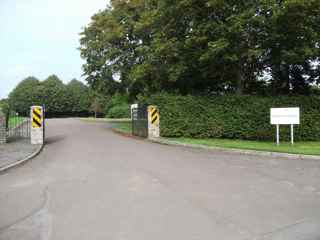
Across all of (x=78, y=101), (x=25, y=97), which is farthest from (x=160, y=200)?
(x=25, y=97)

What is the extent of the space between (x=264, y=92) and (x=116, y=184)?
15.9 m

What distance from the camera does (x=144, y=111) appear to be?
17.8 meters

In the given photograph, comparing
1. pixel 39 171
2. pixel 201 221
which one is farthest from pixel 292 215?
pixel 39 171

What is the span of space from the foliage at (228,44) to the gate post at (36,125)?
23.6ft

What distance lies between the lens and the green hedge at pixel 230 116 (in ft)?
50.4

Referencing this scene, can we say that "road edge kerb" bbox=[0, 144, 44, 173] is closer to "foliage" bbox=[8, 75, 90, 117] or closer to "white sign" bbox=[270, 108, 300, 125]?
"white sign" bbox=[270, 108, 300, 125]

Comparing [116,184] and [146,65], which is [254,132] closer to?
[146,65]

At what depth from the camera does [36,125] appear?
13945 millimetres

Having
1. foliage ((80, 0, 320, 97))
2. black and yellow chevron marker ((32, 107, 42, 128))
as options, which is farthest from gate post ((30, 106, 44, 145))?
foliage ((80, 0, 320, 97))

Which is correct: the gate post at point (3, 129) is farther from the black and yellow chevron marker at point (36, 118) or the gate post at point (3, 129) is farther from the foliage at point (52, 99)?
the foliage at point (52, 99)

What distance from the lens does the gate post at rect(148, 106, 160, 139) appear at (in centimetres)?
1650

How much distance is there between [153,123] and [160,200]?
439 inches

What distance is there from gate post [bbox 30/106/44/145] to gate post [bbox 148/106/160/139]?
5576mm

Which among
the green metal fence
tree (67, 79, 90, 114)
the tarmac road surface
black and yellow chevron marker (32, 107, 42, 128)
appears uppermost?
tree (67, 79, 90, 114)
